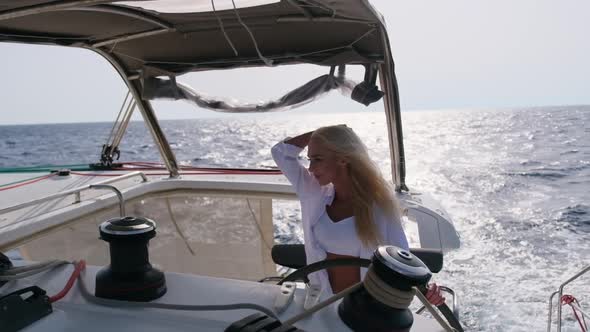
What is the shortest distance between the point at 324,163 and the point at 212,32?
119 cm

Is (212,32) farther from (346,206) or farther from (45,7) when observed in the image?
(346,206)

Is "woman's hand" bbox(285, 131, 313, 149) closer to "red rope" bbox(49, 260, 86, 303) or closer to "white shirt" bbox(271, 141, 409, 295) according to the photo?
"white shirt" bbox(271, 141, 409, 295)

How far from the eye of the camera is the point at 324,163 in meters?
1.95

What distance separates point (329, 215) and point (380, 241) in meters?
0.29

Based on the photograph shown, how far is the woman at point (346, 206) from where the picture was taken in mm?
1864

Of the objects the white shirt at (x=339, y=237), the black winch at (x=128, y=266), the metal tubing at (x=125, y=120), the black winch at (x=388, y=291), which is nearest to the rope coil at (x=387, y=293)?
the black winch at (x=388, y=291)

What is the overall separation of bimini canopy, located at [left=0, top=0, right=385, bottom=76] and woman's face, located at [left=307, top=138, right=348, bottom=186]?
24.2 inches

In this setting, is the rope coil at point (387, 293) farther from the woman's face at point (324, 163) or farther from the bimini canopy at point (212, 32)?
the bimini canopy at point (212, 32)

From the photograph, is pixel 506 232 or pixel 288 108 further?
pixel 506 232

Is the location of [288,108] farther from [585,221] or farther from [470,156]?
[470,156]

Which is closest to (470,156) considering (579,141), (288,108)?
(579,141)

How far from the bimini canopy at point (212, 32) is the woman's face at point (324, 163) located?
0.62 meters

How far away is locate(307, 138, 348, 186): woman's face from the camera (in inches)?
76.1

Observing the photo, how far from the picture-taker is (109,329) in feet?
2.71
